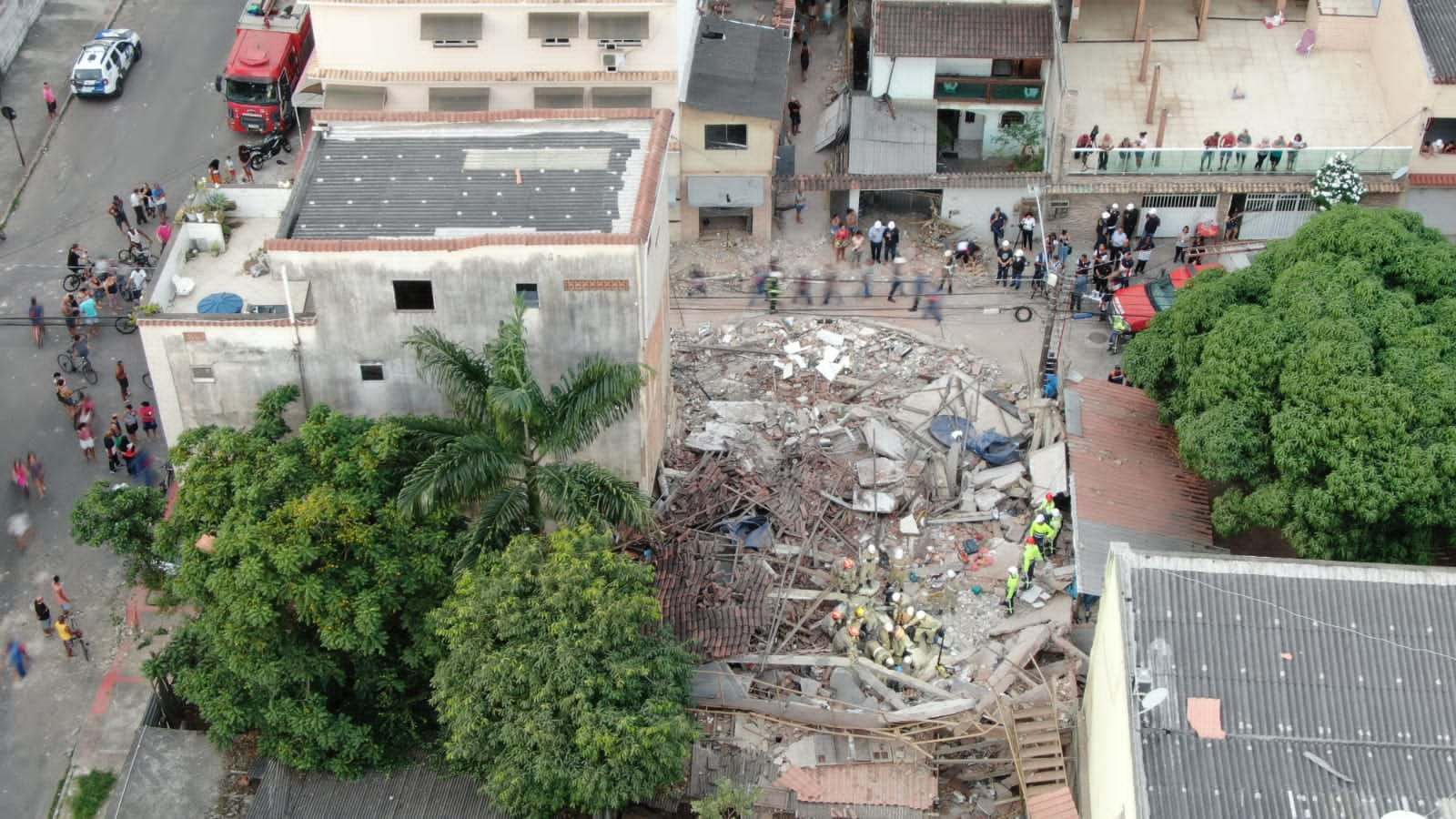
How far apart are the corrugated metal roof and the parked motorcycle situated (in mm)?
30213

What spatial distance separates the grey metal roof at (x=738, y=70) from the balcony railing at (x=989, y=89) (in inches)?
221

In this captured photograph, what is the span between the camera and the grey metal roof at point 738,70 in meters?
53.7

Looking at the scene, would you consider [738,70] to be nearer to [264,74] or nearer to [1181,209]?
[1181,209]

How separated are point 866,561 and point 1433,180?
81.3ft

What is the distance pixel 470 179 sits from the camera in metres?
40.3

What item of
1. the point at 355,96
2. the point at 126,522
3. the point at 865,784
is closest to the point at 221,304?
the point at 126,522

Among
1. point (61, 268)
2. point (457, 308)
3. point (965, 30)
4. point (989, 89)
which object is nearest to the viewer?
point (457, 308)

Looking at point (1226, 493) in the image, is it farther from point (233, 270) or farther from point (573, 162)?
point (233, 270)

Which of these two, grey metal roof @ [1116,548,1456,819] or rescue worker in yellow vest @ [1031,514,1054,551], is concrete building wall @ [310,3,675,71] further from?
grey metal roof @ [1116,548,1456,819]

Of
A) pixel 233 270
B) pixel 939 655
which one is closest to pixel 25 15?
pixel 233 270

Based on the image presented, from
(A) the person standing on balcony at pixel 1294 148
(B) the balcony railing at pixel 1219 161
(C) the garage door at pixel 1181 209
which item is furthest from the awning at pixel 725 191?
(A) the person standing on balcony at pixel 1294 148

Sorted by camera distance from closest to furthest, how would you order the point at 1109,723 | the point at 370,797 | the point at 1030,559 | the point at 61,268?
the point at 1109,723, the point at 370,797, the point at 1030,559, the point at 61,268

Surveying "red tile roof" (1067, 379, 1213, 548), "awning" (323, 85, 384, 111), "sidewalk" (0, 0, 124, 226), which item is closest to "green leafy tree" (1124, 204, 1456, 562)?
"red tile roof" (1067, 379, 1213, 548)

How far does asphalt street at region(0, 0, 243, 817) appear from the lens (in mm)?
42781
